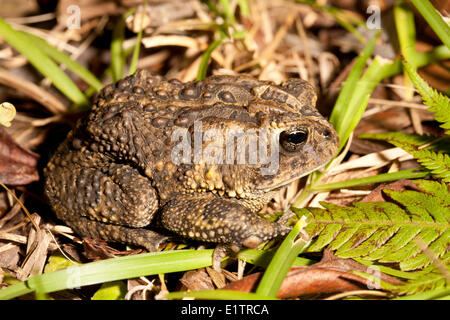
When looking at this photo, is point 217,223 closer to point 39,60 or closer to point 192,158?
point 192,158

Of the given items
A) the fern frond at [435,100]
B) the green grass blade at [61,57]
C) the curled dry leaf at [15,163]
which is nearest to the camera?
the fern frond at [435,100]

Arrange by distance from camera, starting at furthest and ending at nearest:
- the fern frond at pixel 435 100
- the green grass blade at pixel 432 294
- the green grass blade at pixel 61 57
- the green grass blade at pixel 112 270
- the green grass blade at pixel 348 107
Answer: the green grass blade at pixel 61 57, the green grass blade at pixel 348 107, the fern frond at pixel 435 100, the green grass blade at pixel 112 270, the green grass blade at pixel 432 294

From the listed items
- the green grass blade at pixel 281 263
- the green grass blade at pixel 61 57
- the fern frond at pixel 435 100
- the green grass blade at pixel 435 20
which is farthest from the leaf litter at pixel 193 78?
the green grass blade at pixel 435 20

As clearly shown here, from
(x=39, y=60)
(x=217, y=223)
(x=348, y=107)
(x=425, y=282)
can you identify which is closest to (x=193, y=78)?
Result: (x=39, y=60)

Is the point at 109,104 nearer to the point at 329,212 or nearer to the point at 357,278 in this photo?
the point at 329,212

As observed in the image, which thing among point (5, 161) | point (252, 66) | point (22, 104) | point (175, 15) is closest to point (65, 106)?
point (22, 104)

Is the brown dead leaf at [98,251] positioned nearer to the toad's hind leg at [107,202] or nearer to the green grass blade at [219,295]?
the toad's hind leg at [107,202]

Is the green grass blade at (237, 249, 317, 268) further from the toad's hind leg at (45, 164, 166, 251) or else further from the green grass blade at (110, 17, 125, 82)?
the green grass blade at (110, 17, 125, 82)
